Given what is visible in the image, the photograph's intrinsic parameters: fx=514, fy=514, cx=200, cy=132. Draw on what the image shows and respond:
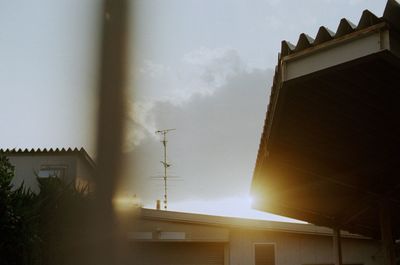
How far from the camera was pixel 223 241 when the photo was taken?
16.7m

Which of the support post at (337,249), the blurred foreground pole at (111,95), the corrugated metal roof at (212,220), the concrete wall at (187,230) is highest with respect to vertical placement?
the blurred foreground pole at (111,95)

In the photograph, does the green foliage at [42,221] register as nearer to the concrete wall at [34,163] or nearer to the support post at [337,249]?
the support post at [337,249]

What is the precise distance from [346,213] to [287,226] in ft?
17.7

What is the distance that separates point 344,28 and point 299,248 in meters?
14.4

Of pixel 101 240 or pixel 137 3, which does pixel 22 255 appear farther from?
pixel 137 3

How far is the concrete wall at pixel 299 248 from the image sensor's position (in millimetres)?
16891

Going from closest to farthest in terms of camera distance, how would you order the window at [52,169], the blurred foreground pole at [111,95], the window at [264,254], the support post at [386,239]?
the support post at [386,239]
the blurred foreground pole at [111,95]
the window at [264,254]
the window at [52,169]

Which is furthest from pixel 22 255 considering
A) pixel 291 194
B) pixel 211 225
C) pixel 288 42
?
pixel 211 225

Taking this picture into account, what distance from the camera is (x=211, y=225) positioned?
658 inches

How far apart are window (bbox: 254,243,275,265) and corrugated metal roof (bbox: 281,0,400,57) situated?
44.0 ft

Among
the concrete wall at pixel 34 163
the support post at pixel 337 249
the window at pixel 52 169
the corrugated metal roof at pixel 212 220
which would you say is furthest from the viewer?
the concrete wall at pixel 34 163

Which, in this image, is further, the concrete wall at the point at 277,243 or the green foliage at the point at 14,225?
the concrete wall at the point at 277,243

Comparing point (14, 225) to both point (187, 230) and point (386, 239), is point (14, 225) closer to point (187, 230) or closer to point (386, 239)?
point (386, 239)

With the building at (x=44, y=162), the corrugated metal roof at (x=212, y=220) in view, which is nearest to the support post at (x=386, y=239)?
the corrugated metal roof at (x=212, y=220)
